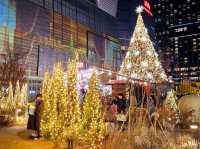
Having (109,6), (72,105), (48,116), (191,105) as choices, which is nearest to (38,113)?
(48,116)

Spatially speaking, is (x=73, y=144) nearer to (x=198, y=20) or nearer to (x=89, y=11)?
(x=89, y=11)

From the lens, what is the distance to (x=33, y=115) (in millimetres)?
12414

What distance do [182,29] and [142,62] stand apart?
103786 mm

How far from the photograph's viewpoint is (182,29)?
120 meters

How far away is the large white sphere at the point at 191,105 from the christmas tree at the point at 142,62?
11.6ft

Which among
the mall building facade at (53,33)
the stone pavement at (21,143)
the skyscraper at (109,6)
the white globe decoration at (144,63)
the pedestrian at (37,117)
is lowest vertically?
the stone pavement at (21,143)

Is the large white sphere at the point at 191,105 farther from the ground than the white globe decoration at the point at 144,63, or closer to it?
closer to it

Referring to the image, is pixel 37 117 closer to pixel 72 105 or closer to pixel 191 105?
pixel 72 105

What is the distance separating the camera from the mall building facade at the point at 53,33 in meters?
54.2

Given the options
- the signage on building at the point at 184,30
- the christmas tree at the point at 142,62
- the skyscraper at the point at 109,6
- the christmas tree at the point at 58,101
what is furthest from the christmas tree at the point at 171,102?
the signage on building at the point at 184,30

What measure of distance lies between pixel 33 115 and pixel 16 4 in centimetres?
4594

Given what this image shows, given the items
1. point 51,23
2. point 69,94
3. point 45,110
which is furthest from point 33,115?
point 51,23

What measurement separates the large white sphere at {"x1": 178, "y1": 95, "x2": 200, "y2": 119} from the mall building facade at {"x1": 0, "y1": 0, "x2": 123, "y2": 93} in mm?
27826

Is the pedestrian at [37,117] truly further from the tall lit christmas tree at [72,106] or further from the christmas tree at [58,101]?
the tall lit christmas tree at [72,106]
